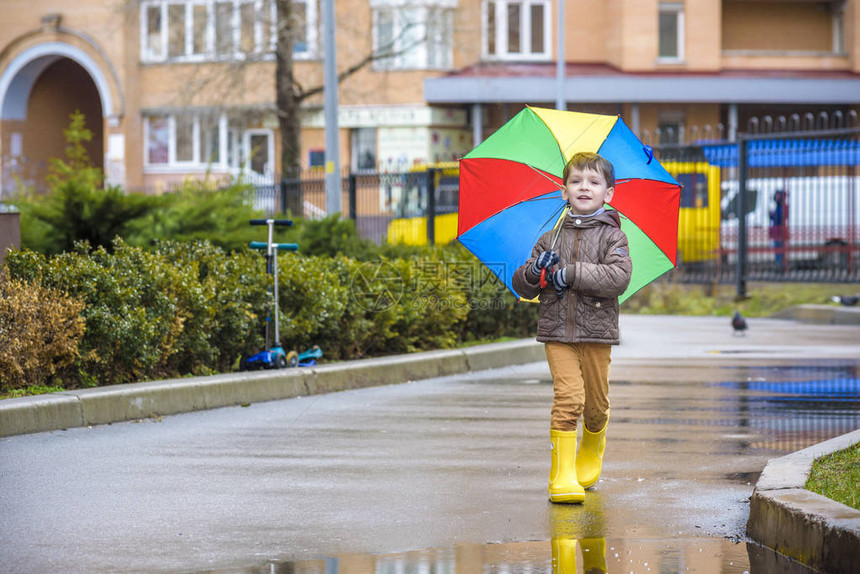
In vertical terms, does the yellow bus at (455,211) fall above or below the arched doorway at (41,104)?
below

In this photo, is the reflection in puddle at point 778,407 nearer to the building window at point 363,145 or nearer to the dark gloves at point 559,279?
the dark gloves at point 559,279

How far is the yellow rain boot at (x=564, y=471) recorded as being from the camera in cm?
623

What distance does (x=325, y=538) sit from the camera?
217 inches

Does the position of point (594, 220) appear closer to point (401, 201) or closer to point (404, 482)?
point (404, 482)

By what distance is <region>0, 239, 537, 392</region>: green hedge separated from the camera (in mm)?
9695

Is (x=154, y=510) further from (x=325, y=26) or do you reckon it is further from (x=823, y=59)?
(x=823, y=59)

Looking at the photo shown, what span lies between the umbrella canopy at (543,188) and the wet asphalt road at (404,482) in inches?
47.4

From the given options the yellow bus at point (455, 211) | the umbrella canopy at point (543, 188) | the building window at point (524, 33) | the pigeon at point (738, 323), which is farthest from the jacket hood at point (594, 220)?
the building window at point (524, 33)

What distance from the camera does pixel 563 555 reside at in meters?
5.20

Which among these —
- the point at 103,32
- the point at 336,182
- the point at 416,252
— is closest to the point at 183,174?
the point at 103,32

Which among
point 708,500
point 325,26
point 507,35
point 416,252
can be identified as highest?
point 507,35

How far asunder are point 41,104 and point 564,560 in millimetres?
42947

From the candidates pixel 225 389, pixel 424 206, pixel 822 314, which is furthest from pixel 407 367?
pixel 424 206

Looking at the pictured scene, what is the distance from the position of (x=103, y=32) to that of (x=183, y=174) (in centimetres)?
514
